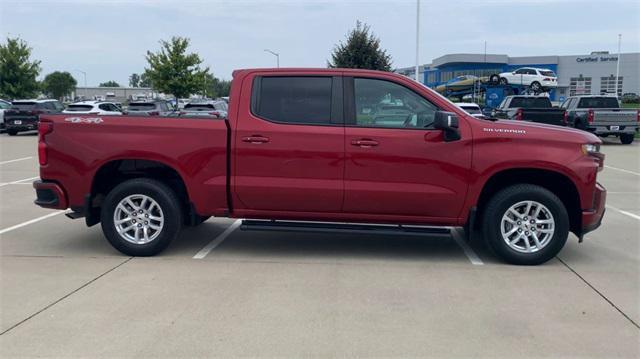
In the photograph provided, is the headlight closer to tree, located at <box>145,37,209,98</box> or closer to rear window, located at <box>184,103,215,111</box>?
rear window, located at <box>184,103,215,111</box>

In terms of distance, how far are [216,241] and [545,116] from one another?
15208 millimetres

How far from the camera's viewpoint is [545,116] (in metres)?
19.3

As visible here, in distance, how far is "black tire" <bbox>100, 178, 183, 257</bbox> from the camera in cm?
627

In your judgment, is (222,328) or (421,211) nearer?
(222,328)

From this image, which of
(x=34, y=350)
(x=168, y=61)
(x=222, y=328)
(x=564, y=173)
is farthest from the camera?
(x=168, y=61)

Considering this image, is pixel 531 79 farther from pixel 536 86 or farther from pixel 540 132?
pixel 540 132

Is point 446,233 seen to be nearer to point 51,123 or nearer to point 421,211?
point 421,211

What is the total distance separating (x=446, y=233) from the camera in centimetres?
618

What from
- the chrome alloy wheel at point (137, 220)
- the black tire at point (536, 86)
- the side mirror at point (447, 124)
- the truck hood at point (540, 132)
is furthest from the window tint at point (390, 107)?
the black tire at point (536, 86)

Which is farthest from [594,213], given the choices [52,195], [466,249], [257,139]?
[52,195]

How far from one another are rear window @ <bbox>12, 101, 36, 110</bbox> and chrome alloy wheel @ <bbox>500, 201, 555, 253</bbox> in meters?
25.7

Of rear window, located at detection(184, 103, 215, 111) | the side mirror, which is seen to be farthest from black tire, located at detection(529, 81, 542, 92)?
the side mirror

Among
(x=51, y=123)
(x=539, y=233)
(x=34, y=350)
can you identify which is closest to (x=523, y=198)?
(x=539, y=233)

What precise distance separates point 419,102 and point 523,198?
4.79 ft
